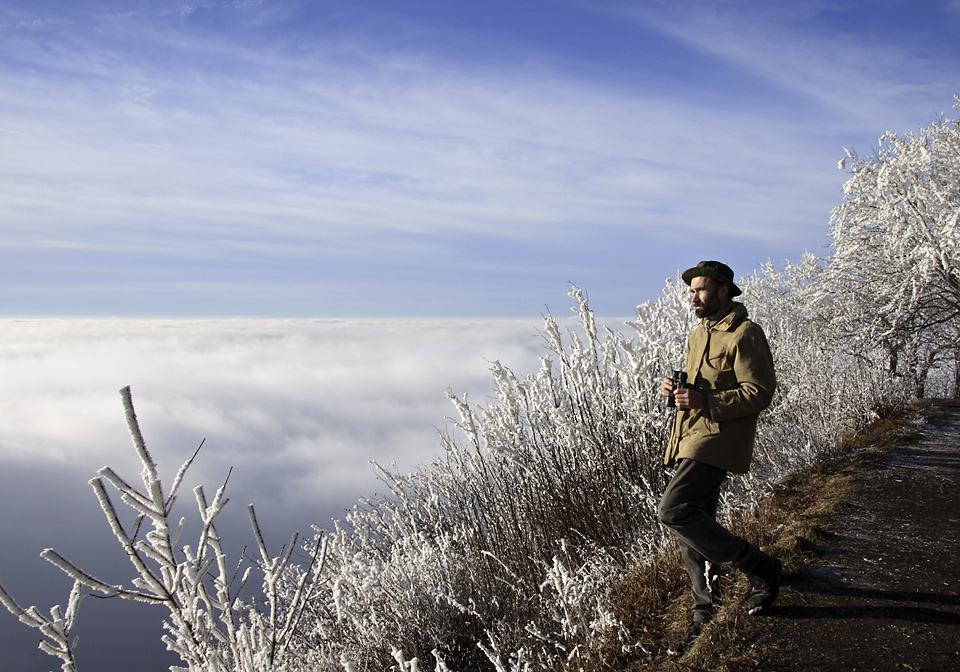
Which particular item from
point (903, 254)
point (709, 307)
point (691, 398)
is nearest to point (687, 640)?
point (691, 398)

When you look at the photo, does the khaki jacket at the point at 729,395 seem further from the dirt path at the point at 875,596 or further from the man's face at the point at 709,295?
the dirt path at the point at 875,596

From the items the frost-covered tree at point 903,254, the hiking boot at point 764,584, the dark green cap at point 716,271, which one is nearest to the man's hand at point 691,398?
the dark green cap at point 716,271

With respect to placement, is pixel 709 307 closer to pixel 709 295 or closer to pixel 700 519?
pixel 709 295

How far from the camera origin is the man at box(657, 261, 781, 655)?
3.19 meters

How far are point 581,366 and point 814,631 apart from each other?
7.11ft

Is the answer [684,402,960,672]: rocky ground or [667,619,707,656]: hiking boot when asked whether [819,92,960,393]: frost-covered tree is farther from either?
[667,619,707,656]: hiking boot

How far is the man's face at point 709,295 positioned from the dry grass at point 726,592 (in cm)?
156

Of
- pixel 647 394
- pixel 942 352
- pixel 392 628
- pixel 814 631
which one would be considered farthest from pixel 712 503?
pixel 942 352

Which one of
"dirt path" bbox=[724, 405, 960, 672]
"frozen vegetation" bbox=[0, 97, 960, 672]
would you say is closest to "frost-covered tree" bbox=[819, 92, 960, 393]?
"frozen vegetation" bbox=[0, 97, 960, 672]

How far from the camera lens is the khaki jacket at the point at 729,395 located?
10.4 feet

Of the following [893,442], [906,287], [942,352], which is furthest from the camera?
[942,352]

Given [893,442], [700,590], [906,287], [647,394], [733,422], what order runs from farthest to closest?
[906,287]
[893,442]
[647,394]
[700,590]
[733,422]

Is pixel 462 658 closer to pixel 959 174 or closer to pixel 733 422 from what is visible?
pixel 733 422

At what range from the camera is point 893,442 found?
746 cm
